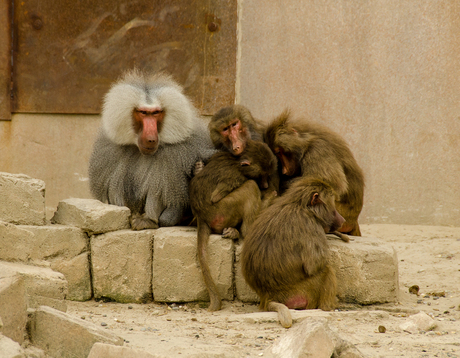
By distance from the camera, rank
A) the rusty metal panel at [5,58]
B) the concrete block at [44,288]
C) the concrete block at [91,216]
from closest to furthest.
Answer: the concrete block at [44,288]
the concrete block at [91,216]
the rusty metal panel at [5,58]

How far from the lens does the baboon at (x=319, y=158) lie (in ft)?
13.7

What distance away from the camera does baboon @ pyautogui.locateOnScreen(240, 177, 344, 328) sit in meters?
3.72

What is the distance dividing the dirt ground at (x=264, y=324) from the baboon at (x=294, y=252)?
0.55 ft

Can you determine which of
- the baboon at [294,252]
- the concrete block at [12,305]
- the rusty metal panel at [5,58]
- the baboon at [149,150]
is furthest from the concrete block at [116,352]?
the rusty metal panel at [5,58]

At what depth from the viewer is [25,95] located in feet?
20.0

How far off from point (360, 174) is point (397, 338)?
146cm

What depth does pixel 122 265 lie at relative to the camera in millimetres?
4191

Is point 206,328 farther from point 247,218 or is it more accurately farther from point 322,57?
point 322,57

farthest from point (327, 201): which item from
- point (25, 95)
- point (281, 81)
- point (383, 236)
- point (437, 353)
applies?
point (25, 95)

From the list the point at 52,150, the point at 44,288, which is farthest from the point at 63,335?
the point at 52,150

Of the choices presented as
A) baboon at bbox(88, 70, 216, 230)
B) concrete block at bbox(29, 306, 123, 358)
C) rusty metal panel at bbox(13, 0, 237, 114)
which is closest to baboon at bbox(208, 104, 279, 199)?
baboon at bbox(88, 70, 216, 230)

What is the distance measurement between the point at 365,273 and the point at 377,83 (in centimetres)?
251

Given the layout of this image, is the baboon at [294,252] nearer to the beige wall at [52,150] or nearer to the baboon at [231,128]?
the baboon at [231,128]

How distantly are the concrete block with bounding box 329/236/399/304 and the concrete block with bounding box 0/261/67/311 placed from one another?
1681mm
